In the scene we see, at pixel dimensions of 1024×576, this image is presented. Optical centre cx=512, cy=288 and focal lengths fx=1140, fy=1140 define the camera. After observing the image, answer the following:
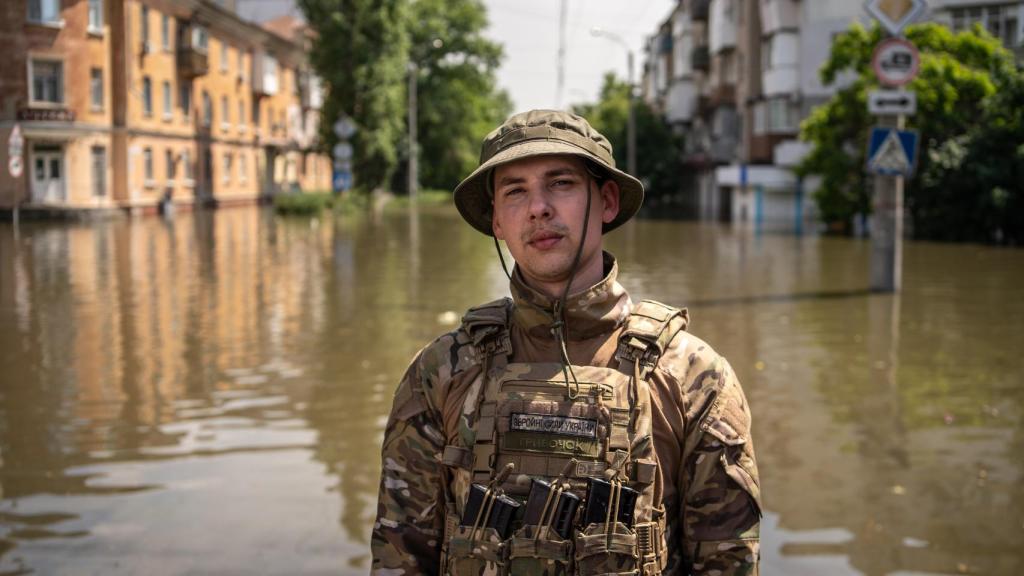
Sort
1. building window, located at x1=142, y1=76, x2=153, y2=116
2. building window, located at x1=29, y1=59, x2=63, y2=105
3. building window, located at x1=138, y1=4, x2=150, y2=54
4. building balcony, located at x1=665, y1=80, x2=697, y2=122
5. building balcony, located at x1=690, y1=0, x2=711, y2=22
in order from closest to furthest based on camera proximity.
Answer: building window, located at x1=29, y1=59, x2=63, y2=105, building window, located at x1=138, y1=4, x2=150, y2=54, building window, located at x1=142, y1=76, x2=153, y2=116, building balcony, located at x1=690, y1=0, x2=711, y2=22, building balcony, located at x1=665, y1=80, x2=697, y2=122

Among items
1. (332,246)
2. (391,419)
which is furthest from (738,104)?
(391,419)

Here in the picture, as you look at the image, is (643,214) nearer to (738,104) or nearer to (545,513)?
(738,104)

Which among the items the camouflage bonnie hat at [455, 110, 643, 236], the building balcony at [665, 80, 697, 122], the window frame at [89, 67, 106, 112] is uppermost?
the building balcony at [665, 80, 697, 122]

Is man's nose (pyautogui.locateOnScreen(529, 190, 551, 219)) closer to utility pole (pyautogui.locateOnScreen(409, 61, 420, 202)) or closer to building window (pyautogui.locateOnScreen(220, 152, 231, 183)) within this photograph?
building window (pyautogui.locateOnScreen(220, 152, 231, 183))

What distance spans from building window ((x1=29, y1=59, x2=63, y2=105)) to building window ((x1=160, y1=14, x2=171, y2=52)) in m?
8.06

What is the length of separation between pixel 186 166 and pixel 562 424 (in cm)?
5393

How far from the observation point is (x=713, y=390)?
2607 millimetres

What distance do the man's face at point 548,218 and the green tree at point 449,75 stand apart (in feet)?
231

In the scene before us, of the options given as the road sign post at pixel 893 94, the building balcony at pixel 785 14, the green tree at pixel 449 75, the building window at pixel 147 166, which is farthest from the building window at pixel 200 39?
the road sign post at pixel 893 94

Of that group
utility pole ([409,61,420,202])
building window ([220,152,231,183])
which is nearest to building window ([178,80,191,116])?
building window ([220,152,231,183])

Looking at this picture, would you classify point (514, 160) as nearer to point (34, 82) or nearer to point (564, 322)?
point (564, 322)

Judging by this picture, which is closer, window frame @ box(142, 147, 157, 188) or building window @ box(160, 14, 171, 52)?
window frame @ box(142, 147, 157, 188)

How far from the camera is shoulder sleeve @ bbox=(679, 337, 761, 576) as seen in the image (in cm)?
255

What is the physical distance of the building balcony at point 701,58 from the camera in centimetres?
6297
